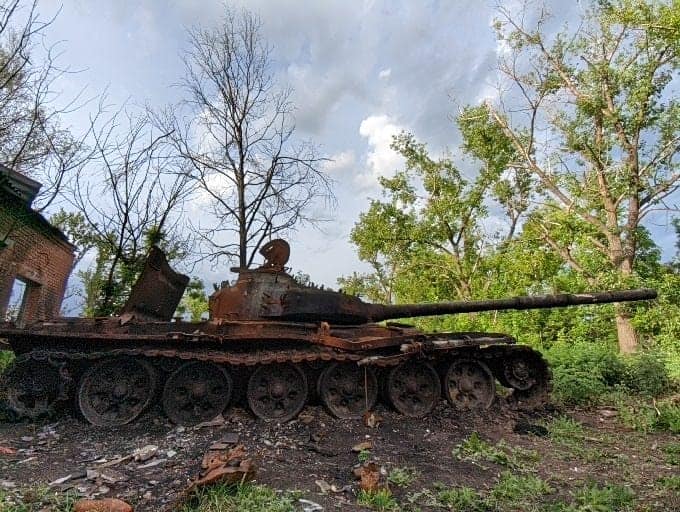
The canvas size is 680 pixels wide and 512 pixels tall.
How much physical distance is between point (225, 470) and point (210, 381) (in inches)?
122

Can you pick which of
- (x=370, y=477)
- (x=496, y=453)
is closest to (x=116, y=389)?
(x=370, y=477)

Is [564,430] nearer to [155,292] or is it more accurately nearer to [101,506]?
[101,506]

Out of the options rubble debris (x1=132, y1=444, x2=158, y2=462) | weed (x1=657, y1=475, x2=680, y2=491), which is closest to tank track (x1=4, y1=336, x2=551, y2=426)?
rubble debris (x1=132, y1=444, x2=158, y2=462)

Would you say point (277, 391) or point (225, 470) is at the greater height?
point (277, 391)

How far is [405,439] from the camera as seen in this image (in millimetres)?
6918

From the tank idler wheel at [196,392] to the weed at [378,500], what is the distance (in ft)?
11.2

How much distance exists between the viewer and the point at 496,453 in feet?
20.6

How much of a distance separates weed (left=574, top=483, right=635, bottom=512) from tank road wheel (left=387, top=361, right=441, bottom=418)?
10.7 ft

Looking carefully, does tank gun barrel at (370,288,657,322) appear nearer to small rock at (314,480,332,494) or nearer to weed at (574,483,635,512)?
small rock at (314,480,332,494)

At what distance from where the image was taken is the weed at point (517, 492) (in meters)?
4.84

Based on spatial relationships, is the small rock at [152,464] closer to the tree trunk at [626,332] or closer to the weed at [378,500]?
the weed at [378,500]

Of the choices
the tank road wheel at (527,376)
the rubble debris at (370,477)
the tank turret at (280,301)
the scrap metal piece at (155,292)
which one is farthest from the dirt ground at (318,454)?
the scrap metal piece at (155,292)

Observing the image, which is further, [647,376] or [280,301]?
[647,376]

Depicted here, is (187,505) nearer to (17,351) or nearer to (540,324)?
(17,351)
